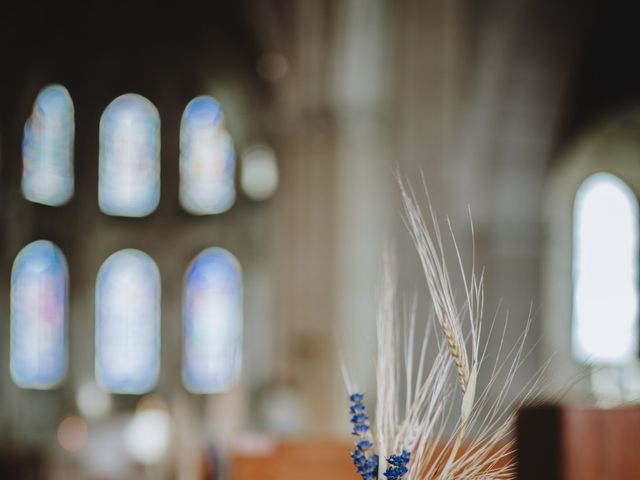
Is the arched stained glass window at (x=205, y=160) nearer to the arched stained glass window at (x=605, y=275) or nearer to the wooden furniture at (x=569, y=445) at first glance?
the arched stained glass window at (x=605, y=275)

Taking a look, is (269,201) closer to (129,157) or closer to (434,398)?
(129,157)

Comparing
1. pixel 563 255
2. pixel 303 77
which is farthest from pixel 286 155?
pixel 563 255

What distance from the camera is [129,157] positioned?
14.1 m

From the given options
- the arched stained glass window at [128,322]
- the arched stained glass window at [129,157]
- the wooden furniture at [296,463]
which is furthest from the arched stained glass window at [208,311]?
the wooden furniture at [296,463]

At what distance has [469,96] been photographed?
5852mm

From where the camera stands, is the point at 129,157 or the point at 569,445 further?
the point at 129,157

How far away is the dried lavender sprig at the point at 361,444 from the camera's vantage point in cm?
97

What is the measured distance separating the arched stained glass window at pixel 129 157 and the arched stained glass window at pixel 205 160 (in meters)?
0.47

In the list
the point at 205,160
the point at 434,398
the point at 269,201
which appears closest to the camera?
the point at 434,398

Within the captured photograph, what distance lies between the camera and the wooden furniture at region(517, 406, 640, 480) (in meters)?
0.78

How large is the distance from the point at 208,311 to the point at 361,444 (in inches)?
510

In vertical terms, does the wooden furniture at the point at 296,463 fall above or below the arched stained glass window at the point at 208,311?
below

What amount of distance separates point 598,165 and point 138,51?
317 inches

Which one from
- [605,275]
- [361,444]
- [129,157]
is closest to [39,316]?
[129,157]
